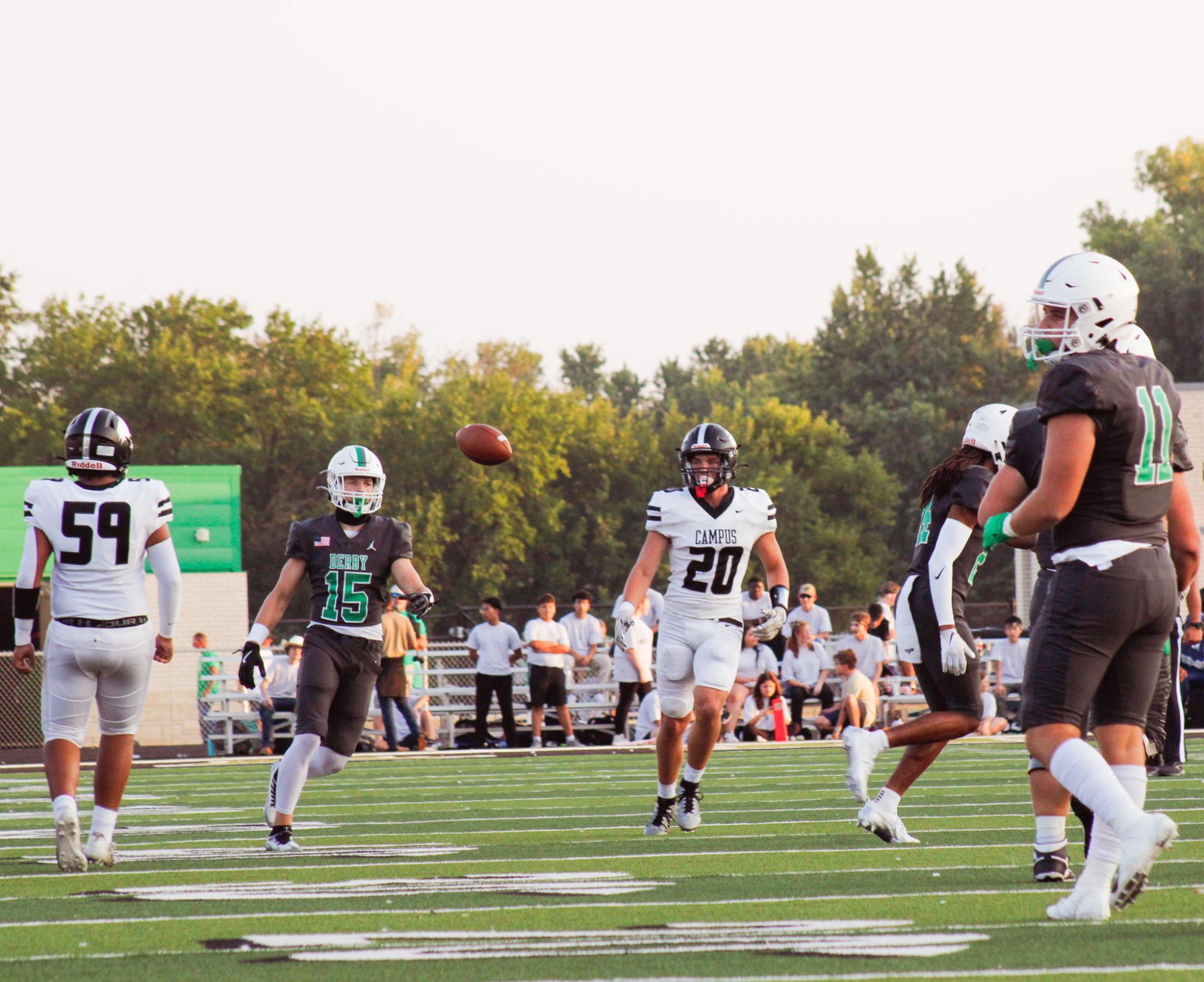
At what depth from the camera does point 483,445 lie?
12156mm

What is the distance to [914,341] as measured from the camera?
204 ft

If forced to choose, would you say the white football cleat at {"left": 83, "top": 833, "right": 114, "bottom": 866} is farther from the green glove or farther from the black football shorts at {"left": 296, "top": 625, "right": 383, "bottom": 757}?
the green glove

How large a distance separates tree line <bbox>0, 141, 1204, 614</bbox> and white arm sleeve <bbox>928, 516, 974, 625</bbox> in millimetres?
39815

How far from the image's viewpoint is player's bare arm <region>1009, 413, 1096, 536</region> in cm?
472

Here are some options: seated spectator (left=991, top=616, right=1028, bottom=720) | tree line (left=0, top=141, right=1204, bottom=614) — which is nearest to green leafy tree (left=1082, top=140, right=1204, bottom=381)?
tree line (left=0, top=141, right=1204, bottom=614)

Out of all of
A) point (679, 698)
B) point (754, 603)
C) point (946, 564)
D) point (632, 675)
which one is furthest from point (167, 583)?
point (754, 603)

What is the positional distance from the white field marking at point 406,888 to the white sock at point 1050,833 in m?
1.27

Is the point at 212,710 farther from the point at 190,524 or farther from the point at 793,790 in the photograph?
the point at 793,790

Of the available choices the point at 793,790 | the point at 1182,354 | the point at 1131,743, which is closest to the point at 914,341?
the point at 1182,354

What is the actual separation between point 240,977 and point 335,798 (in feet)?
23.2

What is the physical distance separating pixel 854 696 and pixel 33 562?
38.3 feet

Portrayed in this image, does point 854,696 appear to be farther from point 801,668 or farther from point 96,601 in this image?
point 96,601

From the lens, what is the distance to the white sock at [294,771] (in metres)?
7.61

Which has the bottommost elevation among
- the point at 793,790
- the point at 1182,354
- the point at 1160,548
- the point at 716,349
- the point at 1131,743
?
the point at 793,790
